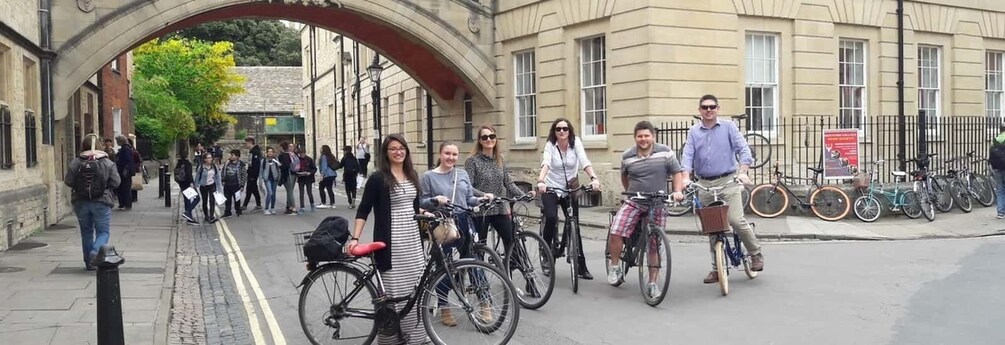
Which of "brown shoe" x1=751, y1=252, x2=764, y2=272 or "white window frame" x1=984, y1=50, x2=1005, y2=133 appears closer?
"brown shoe" x1=751, y1=252, x2=764, y2=272

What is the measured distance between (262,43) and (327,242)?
245ft

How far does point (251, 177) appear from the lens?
1916cm

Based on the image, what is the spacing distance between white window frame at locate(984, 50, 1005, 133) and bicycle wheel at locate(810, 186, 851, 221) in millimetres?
9564

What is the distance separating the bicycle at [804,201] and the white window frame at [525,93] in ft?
21.4

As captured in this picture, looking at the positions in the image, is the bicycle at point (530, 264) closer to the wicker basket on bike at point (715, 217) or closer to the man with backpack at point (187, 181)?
the wicker basket on bike at point (715, 217)

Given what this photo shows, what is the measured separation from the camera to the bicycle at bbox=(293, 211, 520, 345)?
5930 mm

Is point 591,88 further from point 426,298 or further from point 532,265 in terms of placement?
point 426,298

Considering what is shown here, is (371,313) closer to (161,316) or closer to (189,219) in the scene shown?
(161,316)

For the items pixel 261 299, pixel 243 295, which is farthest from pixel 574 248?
pixel 243 295

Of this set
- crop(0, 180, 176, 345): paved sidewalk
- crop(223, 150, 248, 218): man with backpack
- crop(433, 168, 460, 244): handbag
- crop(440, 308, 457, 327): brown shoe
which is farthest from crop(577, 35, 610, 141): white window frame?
crop(440, 308, 457, 327): brown shoe

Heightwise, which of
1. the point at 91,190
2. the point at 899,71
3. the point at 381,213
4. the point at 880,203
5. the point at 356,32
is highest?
the point at 356,32

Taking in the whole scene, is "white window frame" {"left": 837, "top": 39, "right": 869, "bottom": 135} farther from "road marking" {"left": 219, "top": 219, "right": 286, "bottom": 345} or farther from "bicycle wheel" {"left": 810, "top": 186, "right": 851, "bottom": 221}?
A: "road marking" {"left": 219, "top": 219, "right": 286, "bottom": 345}

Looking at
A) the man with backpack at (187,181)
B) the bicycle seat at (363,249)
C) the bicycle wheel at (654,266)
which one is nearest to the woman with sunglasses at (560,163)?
the bicycle wheel at (654,266)

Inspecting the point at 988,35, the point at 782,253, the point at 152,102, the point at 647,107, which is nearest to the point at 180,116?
the point at 152,102
